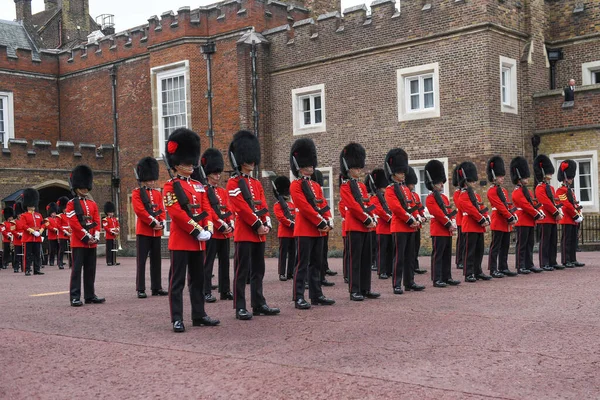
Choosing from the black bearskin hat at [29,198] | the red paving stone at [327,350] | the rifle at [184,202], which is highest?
the black bearskin hat at [29,198]

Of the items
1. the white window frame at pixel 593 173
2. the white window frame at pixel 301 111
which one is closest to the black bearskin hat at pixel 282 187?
the white window frame at pixel 301 111

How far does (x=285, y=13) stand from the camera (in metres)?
24.2

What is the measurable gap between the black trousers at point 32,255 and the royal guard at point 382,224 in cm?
862

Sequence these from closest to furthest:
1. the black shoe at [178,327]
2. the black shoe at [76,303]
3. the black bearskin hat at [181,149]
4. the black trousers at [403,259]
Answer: the black shoe at [178,327] → the black bearskin hat at [181,149] → the black shoe at [76,303] → the black trousers at [403,259]

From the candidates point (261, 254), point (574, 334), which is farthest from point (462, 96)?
point (574, 334)

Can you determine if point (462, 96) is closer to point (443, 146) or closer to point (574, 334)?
point (443, 146)

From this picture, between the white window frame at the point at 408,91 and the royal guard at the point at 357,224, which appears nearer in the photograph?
the royal guard at the point at 357,224

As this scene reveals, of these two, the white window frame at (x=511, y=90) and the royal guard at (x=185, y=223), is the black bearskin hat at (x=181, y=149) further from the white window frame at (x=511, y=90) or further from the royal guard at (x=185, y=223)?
the white window frame at (x=511, y=90)

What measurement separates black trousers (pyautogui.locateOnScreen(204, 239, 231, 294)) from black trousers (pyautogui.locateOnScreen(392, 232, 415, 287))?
234 cm

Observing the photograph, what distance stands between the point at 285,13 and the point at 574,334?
19.1m

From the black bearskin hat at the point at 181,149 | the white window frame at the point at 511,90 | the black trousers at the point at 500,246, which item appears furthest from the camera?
the white window frame at the point at 511,90

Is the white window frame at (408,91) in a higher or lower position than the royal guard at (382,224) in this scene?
higher

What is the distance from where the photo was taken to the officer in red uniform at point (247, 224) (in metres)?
8.32

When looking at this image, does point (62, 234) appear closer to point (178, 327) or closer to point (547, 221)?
point (547, 221)
